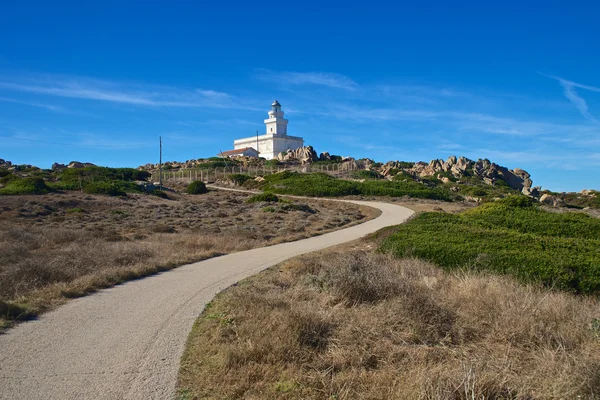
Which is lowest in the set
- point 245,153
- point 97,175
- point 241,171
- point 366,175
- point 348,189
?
point 348,189

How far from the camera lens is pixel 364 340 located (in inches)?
226

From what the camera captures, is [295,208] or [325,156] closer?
[295,208]

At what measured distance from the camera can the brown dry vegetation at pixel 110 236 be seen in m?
8.85

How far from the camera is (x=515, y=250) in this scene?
11023 millimetres

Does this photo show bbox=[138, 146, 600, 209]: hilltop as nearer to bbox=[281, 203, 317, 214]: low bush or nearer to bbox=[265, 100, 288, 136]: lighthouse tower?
bbox=[265, 100, 288, 136]: lighthouse tower

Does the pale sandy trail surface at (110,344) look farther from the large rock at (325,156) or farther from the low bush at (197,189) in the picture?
the large rock at (325,156)

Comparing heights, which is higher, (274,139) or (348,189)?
(274,139)

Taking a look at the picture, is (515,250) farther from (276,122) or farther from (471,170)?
(276,122)

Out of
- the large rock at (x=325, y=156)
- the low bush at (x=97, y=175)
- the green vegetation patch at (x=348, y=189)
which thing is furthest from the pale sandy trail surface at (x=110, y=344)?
the large rock at (x=325, y=156)

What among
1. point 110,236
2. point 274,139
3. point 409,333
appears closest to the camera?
point 409,333

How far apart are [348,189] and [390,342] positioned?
37.5 metres

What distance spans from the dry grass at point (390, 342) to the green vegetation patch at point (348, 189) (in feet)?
108

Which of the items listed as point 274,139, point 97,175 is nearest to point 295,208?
point 97,175

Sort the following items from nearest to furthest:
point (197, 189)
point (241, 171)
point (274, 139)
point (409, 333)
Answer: point (409, 333) < point (197, 189) < point (241, 171) < point (274, 139)
